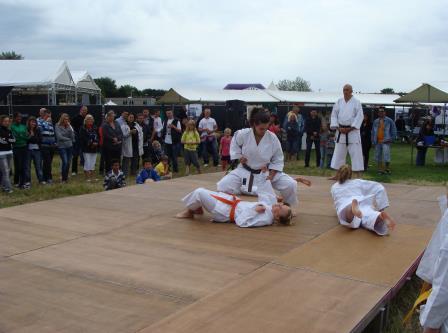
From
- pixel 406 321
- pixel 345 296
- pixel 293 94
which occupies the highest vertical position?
pixel 293 94

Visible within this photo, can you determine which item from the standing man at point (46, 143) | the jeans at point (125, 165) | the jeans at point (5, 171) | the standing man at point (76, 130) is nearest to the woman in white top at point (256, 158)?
the jeans at point (5, 171)

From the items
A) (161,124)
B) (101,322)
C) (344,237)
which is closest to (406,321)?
(344,237)

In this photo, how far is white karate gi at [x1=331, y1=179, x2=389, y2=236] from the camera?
5.50 m

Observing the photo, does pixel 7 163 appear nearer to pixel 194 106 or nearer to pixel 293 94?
pixel 194 106

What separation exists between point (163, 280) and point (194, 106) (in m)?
18.9

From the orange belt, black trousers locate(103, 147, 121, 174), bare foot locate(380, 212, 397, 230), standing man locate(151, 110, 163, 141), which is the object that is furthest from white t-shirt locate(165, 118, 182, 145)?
bare foot locate(380, 212, 397, 230)

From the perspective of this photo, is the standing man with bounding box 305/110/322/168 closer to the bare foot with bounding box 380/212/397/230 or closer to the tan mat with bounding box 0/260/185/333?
the bare foot with bounding box 380/212/397/230

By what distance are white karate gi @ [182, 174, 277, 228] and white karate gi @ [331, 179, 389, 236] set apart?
76 centimetres

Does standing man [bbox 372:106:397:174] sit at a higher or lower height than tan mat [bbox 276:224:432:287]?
higher

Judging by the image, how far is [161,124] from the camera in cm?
1408

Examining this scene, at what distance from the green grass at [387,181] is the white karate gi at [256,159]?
2006 millimetres

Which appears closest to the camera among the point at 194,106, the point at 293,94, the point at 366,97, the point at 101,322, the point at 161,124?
the point at 101,322

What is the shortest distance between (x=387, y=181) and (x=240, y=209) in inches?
256

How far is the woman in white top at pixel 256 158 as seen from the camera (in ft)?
20.3
